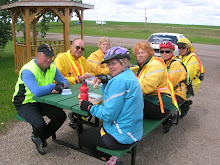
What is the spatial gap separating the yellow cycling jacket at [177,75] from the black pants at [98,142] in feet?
6.66

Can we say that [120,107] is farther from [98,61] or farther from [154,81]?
[98,61]

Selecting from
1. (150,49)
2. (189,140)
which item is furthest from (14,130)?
(189,140)

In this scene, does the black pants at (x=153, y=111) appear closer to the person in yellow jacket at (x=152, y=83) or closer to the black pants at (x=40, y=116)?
the person in yellow jacket at (x=152, y=83)

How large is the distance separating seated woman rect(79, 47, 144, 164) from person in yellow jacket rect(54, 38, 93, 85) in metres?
1.66

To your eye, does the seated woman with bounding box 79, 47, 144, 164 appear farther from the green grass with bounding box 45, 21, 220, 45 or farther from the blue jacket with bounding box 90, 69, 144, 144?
the green grass with bounding box 45, 21, 220, 45

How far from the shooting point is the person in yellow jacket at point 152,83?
3436mm

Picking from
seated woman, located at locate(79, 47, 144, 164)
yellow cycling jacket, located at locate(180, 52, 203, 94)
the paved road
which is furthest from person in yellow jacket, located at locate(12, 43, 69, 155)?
A: yellow cycling jacket, located at locate(180, 52, 203, 94)

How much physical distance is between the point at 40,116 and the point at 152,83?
5.71ft

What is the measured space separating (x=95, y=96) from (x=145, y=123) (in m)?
0.88

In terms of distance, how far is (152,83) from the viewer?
3426 millimetres

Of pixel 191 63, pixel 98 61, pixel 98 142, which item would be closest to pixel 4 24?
pixel 98 61

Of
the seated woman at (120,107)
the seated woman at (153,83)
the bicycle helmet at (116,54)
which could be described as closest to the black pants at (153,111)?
the seated woman at (153,83)

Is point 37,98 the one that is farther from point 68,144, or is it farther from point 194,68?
point 194,68

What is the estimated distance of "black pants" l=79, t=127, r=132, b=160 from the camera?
270cm
